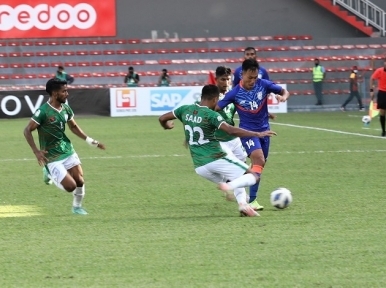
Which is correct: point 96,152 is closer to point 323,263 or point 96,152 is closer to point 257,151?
point 257,151

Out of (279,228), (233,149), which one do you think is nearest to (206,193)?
(233,149)

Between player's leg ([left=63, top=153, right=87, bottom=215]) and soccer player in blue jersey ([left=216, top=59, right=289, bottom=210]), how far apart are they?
1.89 meters

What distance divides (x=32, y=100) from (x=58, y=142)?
70.1 feet

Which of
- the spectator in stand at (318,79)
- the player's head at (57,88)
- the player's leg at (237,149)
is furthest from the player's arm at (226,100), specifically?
the spectator in stand at (318,79)

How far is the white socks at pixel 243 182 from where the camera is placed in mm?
10523

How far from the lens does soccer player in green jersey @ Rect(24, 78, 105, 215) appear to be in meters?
11.3

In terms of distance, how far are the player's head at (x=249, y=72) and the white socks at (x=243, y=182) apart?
49.4 inches

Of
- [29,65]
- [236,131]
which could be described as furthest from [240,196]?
[29,65]

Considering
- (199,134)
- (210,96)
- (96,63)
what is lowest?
(96,63)

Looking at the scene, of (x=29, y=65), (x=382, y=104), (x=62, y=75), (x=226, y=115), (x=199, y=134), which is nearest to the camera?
(x=199, y=134)

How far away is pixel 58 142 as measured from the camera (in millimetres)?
11477

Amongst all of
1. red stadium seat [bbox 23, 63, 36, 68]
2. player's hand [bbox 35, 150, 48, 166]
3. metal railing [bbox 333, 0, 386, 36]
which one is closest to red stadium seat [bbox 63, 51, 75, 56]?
red stadium seat [bbox 23, 63, 36, 68]

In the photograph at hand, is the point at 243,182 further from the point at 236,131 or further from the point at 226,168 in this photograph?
the point at 236,131

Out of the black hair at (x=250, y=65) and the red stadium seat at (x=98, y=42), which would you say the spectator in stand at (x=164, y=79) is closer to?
the red stadium seat at (x=98, y=42)
